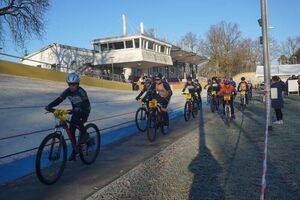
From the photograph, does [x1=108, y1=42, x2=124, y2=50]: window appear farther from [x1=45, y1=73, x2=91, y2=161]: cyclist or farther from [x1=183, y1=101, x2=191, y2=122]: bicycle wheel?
[x1=45, y1=73, x2=91, y2=161]: cyclist

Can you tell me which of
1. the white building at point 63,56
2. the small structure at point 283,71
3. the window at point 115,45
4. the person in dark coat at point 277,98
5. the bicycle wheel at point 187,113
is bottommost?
the bicycle wheel at point 187,113

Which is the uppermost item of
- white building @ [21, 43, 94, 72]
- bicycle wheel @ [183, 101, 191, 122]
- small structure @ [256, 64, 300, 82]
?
white building @ [21, 43, 94, 72]

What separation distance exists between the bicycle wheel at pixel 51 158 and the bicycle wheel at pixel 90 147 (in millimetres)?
878

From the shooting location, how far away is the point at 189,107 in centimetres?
1728

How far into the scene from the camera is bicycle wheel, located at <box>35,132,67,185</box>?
21.7 feet

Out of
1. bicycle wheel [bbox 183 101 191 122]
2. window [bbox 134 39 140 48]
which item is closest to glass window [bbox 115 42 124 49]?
window [bbox 134 39 140 48]

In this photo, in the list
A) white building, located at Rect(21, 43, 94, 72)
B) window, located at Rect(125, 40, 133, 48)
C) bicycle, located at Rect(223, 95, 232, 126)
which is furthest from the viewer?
window, located at Rect(125, 40, 133, 48)

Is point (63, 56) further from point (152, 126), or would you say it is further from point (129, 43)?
point (152, 126)

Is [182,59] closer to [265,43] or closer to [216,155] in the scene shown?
[265,43]

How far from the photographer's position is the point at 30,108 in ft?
53.3

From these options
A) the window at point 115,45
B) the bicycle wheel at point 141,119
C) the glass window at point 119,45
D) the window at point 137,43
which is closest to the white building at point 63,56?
the window at point 115,45

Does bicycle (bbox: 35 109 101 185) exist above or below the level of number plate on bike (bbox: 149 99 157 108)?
below

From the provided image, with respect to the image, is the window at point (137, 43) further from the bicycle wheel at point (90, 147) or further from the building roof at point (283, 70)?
the bicycle wheel at point (90, 147)

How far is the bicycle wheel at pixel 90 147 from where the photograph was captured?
812 cm
